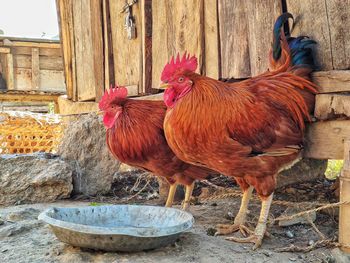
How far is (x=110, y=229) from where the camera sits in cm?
254

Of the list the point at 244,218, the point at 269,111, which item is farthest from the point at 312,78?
the point at 244,218

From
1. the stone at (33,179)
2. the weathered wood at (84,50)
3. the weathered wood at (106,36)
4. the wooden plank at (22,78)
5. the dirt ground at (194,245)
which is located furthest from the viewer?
the wooden plank at (22,78)

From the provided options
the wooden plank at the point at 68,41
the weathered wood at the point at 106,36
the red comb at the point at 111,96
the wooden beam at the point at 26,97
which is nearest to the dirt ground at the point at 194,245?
the red comb at the point at 111,96

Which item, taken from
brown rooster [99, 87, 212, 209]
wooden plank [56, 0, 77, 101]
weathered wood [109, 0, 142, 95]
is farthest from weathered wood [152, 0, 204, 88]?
wooden plank [56, 0, 77, 101]

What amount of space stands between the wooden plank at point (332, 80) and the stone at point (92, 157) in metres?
2.71

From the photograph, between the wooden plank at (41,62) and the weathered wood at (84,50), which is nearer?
the weathered wood at (84,50)

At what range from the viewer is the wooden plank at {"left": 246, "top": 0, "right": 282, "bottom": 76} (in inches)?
140

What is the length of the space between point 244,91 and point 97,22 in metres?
3.52

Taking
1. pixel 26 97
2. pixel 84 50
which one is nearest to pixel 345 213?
pixel 84 50

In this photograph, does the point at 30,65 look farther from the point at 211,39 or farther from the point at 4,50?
the point at 211,39

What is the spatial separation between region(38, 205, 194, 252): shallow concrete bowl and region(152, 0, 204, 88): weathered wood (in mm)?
1749

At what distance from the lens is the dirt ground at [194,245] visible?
8.81 feet

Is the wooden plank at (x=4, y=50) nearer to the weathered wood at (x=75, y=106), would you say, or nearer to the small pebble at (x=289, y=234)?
the weathered wood at (x=75, y=106)

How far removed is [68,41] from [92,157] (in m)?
2.81
